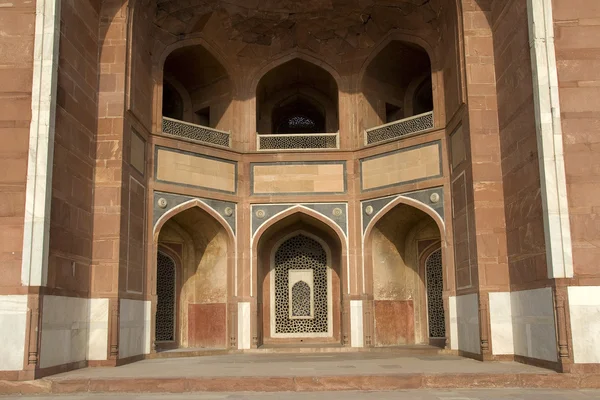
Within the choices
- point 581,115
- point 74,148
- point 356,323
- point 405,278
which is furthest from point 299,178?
point 581,115

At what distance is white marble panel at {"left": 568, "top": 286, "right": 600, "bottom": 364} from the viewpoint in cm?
793

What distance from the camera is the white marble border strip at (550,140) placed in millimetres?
8180

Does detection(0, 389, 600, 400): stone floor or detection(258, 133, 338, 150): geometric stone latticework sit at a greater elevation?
detection(258, 133, 338, 150): geometric stone latticework

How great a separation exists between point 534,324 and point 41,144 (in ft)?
23.8

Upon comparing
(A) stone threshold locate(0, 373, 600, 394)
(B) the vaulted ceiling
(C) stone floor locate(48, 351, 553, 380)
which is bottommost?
(A) stone threshold locate(0, 373, 600, 394)

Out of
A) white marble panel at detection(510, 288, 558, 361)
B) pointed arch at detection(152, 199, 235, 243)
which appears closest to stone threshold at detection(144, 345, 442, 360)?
pointed arch at detection(152, 199, 235, 243)

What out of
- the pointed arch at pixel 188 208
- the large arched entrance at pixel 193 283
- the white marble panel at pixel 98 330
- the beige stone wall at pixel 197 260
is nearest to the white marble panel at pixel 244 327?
the large arched entrance at pixel 193 283

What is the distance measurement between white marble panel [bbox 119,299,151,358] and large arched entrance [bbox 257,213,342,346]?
3400 millimetres

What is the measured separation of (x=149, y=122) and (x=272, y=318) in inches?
212

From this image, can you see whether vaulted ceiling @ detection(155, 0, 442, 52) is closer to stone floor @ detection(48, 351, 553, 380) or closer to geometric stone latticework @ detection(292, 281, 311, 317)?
geometric stone latticework @ detection(292, 281, 311, 317)

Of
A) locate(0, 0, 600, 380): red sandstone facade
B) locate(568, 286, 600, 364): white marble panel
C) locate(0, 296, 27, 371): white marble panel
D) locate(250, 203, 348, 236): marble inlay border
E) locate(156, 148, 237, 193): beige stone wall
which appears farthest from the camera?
locate(250, 203, 348, 236): marble inlay border

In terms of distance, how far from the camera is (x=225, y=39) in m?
14.7

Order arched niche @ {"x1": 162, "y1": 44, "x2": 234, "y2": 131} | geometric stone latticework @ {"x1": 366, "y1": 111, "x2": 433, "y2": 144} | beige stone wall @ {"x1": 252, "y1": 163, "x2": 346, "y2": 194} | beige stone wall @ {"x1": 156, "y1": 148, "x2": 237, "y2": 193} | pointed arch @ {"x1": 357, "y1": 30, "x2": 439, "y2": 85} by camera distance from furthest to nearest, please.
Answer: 1. arched niche @ {"x1": 162, "y1": 44, "x2": 234, "y2": 131}
2. beige stone wall @ {"x1": 252, "y1": 163, "x2": 346, "y2": 194}
3. pointed arch @ {"x1": 357, "y1": 30, "x2": 439, "y2": 85}
4. geometric stone latticework @ {"x1": 366, "y1": 111, "x2": 433, "y2": 144}
5. beige stone wall @ {"x1": 156, "y1": 148, "x2": 237, "y2": 193}

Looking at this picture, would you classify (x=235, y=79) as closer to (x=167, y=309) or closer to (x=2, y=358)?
(x=167, y=309)
